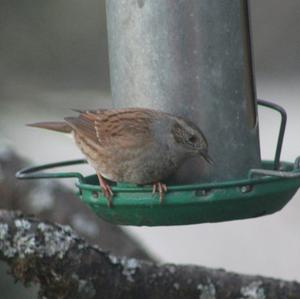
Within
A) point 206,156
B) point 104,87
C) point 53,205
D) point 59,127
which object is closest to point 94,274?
point 206,156

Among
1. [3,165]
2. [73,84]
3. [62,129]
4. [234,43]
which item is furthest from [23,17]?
[234,43]

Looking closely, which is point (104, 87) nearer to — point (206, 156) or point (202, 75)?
point (202, 75)

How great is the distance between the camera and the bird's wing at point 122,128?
463 cm

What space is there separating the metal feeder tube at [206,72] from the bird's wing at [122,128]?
143 mm

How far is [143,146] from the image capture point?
4633mm

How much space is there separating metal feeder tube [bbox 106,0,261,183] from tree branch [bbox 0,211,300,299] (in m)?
0.46

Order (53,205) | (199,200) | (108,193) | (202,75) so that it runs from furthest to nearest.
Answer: (53,205) → (202,75) → (108,193) → (199,200)

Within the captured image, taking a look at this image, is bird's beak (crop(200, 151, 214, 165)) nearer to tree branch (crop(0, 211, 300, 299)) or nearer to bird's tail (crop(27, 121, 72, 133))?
tree branch (crop(0, 211, 300, 299))

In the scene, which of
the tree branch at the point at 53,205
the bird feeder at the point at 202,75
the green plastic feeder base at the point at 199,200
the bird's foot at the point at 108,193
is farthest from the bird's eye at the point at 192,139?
the tree branch at the point at 53,205

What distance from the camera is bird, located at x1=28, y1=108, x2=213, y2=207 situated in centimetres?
456

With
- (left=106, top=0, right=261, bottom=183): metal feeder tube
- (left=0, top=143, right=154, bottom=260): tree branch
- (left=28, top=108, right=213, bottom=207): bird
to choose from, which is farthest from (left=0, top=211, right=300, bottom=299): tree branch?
(left=0, top=143, right=154, bottom=260): tree branch

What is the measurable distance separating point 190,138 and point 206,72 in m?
0.32

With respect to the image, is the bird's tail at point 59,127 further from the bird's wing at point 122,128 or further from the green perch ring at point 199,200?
the green perch ring at point 199,200

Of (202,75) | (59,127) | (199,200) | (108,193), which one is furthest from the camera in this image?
(59,127)
